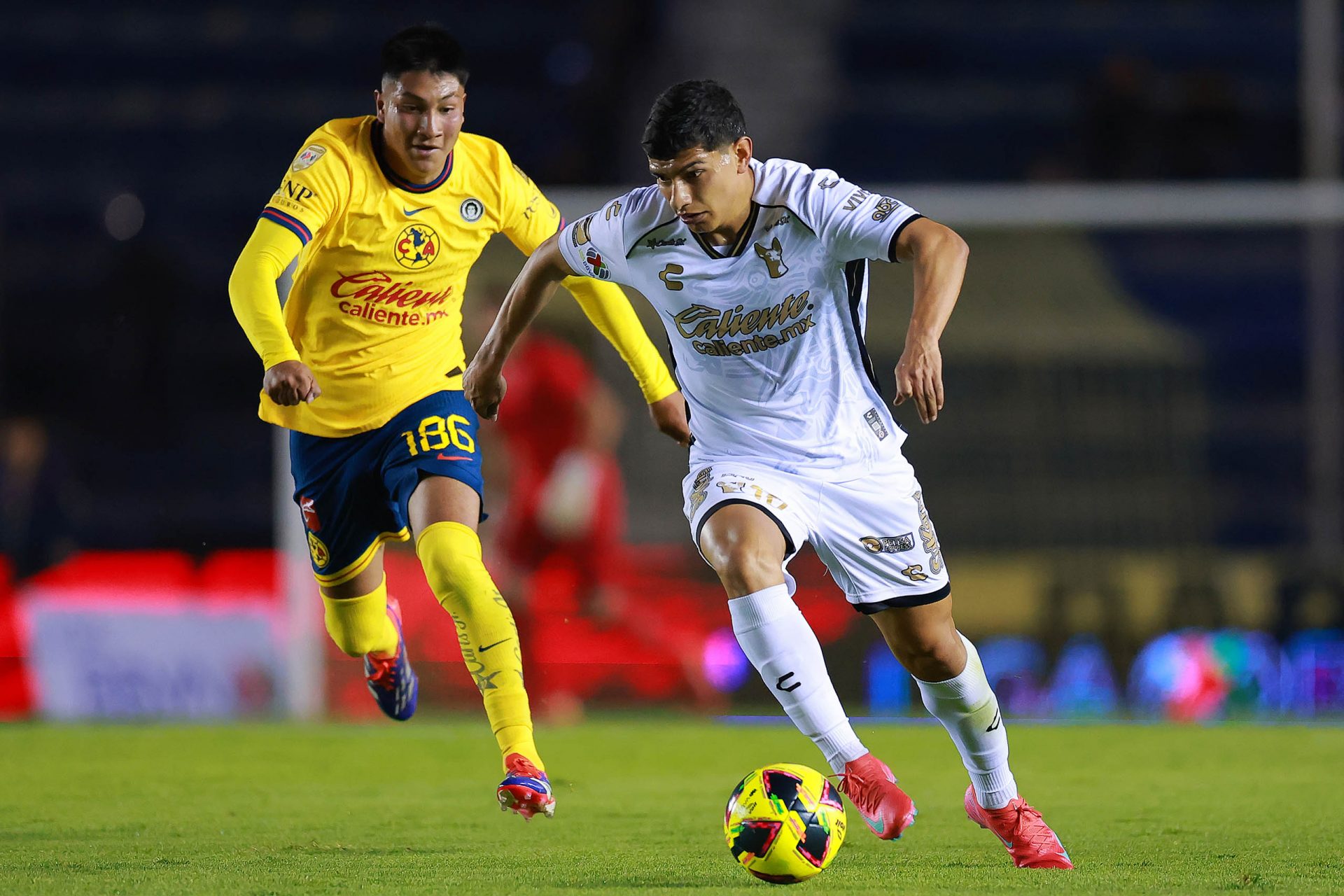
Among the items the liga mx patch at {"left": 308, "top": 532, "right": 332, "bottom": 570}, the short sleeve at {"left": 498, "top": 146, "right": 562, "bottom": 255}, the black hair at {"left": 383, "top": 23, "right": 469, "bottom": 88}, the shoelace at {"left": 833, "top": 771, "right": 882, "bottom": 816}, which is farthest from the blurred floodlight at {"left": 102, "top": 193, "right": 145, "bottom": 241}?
the shoelace at {"left": 833, "top": 771, "right": 882, "bottom": 816}

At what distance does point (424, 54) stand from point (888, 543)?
6.67 ft

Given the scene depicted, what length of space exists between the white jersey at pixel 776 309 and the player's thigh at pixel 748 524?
0.12m

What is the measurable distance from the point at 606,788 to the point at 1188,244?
21.4 feet

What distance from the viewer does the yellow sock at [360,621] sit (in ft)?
21.3

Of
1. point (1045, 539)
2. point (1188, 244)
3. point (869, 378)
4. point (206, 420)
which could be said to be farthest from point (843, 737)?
point (206, 420)

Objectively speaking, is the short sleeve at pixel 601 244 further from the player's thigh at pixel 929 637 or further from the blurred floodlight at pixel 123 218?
the blurred floodlight at pixel 123 218

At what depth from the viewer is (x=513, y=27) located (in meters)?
18.3

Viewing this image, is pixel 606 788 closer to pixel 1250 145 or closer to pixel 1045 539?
pixel 1045 539

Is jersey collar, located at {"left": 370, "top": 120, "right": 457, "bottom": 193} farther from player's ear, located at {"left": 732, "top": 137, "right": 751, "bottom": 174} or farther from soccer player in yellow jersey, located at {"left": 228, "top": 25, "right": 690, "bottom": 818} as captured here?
player's ear, located at {"left": 732, "top": 137, "right": 751, "bottom": 174}

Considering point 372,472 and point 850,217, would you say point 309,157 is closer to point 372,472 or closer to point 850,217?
point 372,472

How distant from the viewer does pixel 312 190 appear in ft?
18.2

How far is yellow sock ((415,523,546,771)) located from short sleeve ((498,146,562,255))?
1077mm

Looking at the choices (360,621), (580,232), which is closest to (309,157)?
(580,232)

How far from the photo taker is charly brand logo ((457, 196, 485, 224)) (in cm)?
590
